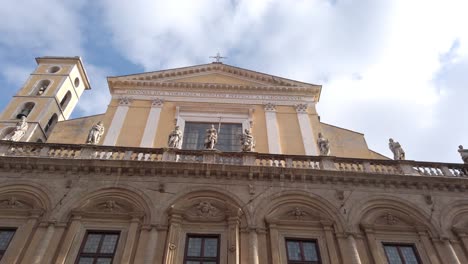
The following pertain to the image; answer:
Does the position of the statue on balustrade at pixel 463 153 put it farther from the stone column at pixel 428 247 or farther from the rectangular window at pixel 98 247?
the rectangular window at pixel 98 247

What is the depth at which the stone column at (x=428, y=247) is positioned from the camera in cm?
1141

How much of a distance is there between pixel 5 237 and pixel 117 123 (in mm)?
7243

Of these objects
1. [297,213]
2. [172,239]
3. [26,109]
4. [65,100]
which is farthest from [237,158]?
[65,100]

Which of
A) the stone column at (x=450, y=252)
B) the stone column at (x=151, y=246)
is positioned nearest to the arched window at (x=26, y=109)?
the stone column at (x=151, y=246)

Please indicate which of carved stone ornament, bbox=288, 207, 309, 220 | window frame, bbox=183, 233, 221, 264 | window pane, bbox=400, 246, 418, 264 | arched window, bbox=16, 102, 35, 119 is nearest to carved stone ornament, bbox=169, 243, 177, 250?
window frame, bbox=183, 233, 221, 264

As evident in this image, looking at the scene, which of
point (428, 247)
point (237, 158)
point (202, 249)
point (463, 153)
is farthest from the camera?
point (463, 153)

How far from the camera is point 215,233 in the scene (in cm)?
1178

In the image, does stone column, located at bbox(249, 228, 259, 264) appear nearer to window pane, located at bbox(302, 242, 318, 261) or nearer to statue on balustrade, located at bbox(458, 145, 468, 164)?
window pane, located at bbox(302, 242, 318, 261)

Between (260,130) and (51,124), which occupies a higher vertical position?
(51,124)

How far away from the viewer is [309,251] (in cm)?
1159

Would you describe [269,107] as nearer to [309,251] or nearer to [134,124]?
[134,124]

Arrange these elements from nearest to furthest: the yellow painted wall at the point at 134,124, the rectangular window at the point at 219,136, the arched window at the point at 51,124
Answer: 1. the yellow painted wall at the point at 134,124
2. the rectangular window at the point at 219,136
3. the arched window at the point at 51,124

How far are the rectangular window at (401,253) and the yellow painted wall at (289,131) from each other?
5737mm

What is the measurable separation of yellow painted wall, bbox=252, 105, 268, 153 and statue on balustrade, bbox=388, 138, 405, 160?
16.7 feet
